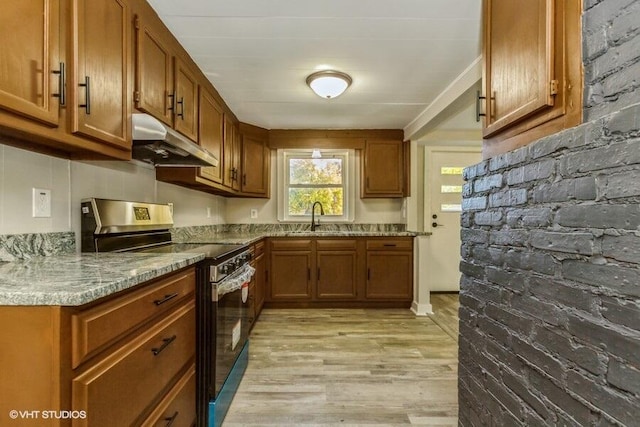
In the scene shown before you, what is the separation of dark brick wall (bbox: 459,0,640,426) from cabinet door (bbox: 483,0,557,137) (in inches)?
4.9

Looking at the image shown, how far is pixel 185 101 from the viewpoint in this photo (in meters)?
2.17

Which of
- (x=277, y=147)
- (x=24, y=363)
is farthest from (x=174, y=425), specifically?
(x=277, y=147)

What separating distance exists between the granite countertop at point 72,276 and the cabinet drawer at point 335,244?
Answer: 2.38 meters

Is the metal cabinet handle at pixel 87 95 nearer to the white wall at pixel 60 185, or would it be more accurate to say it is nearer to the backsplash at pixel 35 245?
the white wall at pixel 60 185

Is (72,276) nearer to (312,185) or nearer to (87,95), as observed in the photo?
(87,95)

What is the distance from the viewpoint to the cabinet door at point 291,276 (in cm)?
374

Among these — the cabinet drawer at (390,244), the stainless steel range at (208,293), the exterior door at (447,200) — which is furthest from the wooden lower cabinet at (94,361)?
the exterior door at (447,200)

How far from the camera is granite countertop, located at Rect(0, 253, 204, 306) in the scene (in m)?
0.77

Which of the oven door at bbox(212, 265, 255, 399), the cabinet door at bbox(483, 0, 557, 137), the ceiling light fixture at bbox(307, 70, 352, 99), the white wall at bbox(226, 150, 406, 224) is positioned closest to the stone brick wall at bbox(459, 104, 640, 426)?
the cabinet door at bbox(483, 0, 557, 137)

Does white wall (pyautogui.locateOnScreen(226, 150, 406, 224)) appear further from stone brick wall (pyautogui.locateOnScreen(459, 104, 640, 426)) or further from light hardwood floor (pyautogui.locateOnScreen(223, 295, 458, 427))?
stone brick wall (pyautogui.locateOnScreen(459, 104, 640, 426))

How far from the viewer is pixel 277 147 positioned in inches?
159

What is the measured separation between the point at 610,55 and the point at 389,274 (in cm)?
312

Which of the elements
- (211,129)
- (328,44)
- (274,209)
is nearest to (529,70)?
(328,44)

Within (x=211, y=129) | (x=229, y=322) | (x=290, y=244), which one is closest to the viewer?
(x=229, y=322)
